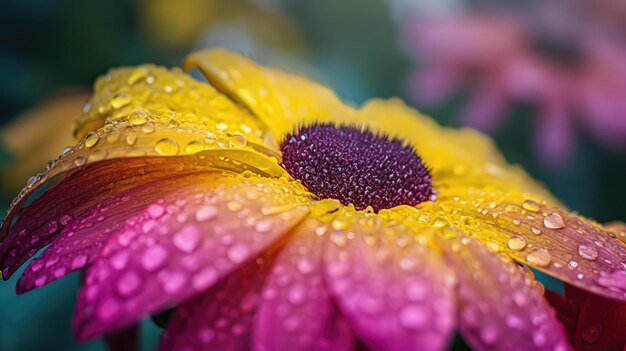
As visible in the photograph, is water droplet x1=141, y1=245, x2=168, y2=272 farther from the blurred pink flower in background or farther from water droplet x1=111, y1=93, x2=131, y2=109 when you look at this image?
the blurred pink flower in background

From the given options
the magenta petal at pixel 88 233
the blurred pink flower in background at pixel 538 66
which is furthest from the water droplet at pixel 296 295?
the blurred pink flower in background at pixel 538 66

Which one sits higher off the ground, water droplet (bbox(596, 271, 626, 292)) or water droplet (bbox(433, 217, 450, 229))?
water droplet (bbox(433, 217, 450, 229))

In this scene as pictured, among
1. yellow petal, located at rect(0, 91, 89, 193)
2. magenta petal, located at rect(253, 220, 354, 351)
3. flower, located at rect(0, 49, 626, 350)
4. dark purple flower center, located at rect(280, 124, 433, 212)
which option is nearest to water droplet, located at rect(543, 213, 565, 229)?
flower, located at rect(0, 49, 626, 350)

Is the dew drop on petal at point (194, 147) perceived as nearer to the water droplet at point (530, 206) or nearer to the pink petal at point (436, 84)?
the water droplet at point (530, 206)

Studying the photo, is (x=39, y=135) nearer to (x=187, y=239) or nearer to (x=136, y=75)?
(x=136, y=75)

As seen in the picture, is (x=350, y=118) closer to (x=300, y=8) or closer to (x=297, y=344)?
(x=297, y=344)

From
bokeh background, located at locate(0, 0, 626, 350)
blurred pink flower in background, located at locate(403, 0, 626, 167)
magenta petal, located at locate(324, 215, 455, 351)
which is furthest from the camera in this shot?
blurred pink flower in background, located at locate(403, 0, 626, 167)

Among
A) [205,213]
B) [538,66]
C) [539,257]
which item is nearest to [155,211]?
[205,213]
